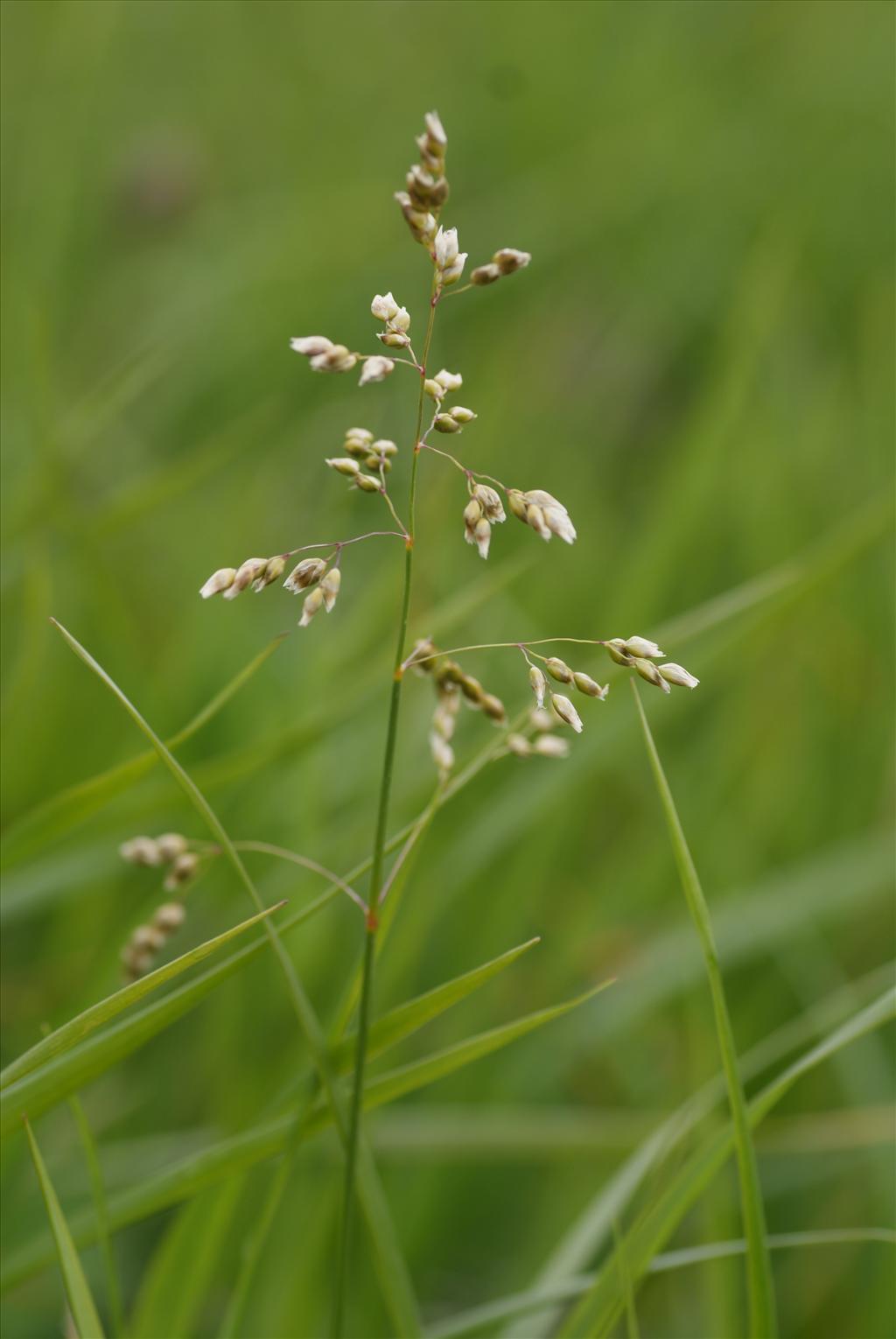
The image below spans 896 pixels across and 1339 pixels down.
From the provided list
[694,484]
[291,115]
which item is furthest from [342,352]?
[291,115]

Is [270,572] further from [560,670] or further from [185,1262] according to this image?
[185,1262]

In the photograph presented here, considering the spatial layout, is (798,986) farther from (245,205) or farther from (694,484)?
(245,205)

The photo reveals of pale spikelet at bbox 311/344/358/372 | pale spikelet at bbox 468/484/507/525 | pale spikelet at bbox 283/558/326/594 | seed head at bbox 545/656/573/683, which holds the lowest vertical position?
seed head at bbox 545/656/573/683

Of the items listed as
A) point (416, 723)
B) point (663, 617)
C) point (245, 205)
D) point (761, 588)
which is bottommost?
point (663, 617)

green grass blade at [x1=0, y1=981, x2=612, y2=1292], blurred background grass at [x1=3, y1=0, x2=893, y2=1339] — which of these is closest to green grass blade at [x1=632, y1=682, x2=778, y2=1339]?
green grass blade at [x1=0, y1=981, x2=612, y2=1292]

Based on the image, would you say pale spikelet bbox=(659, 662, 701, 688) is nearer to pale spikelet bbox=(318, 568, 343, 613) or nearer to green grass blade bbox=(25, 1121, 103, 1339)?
pale spikelet bbox=(318, 568, 343, 613)

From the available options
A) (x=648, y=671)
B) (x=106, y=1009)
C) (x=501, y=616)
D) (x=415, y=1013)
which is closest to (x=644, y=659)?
(x=648, y=671)

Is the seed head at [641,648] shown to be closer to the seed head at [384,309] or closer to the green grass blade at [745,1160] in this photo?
the green grass blade at [745,1160]
